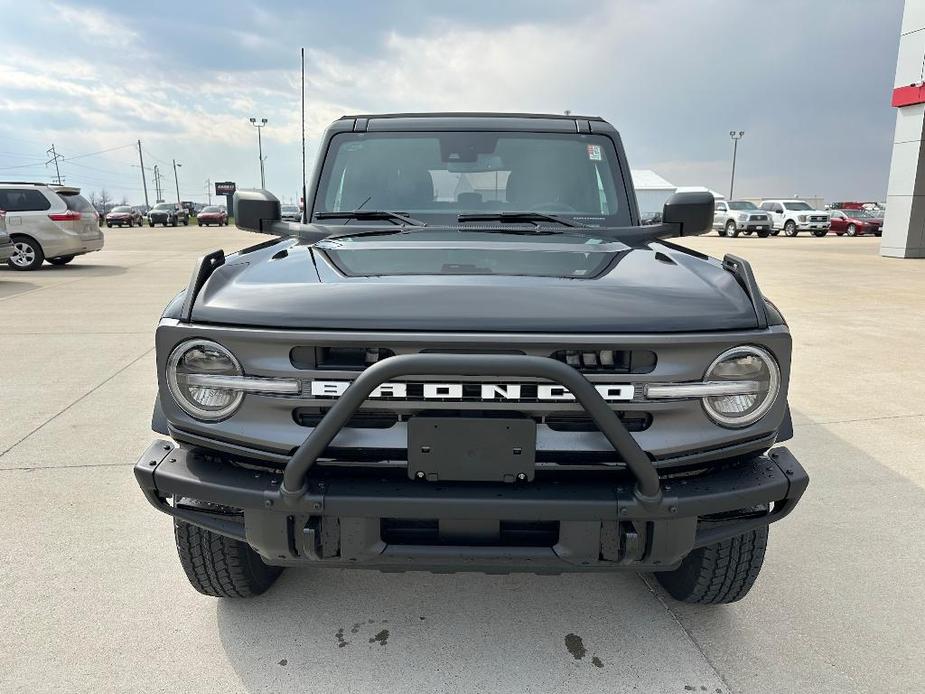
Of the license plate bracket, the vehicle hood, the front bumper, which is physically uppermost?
the vehicle hood

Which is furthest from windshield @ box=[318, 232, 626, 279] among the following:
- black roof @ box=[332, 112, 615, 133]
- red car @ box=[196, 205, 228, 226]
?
red car @ box=[196, 205, 228, 226]

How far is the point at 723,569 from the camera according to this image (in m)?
2.34

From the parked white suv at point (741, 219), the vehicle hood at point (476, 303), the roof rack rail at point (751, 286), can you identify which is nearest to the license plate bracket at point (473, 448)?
the vehicle hood at point (476, 303)

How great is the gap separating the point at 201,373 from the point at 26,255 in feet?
47.1

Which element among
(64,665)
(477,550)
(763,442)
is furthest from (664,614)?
(64,665)

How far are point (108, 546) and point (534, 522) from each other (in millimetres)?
2062

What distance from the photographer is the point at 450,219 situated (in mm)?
3123

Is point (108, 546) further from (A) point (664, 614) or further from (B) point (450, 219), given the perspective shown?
(A) point (664, 614)

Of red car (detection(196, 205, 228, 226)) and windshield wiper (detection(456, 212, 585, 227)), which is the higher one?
windshield wiper (detection(456, 212, 585, 227))

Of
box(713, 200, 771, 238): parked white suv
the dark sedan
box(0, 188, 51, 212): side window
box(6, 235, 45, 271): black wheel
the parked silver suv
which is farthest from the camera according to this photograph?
the dark sedan

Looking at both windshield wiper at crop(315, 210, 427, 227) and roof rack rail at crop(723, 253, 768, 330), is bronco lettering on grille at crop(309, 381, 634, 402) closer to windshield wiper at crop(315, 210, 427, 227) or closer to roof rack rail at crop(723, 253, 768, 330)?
roof rack rail at crop(723, 253, 768, 330)

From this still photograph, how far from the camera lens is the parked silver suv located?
13242 millimetres

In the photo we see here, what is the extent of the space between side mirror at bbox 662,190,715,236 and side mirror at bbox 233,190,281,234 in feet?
6.21

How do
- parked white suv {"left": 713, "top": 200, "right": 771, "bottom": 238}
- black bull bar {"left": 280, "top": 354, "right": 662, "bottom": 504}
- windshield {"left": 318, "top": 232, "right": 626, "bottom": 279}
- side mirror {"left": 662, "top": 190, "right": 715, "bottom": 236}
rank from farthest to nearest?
parked white suv {"left": 713, "top": 200, "right": 771, "bottom": 238}
side mirror {"left": 662, "top": 190, "right": 715, "bottom": 236}
windshield {"left": 318, "top": 232, "right": 626, "bottom": 279}
black bull bar {"left": 280, "top": 354, "right": 662, "bottom": 504}
